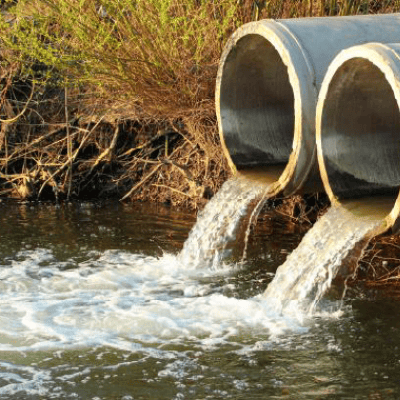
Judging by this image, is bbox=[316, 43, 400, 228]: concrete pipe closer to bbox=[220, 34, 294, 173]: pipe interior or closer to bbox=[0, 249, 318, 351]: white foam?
bbox=[0, 249, 318, 351]: white foam

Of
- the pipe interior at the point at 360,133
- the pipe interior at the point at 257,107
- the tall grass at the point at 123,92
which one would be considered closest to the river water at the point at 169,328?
the pipe interior at the point at 257,107

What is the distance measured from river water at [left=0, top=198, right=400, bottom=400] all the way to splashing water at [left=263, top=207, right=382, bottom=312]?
0.12 m

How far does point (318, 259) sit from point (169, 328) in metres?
1.21

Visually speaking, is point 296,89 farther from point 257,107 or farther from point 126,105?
point 126,105

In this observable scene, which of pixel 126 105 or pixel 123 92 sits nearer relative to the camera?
pixel 123 92

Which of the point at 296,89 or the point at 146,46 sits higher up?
the point at 146,46

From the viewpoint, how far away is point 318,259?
6.93 m

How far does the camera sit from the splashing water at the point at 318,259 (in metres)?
6.70

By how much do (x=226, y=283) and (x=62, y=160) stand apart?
11.9ft

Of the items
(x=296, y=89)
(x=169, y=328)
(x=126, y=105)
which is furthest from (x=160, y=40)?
(x=169, y=328)

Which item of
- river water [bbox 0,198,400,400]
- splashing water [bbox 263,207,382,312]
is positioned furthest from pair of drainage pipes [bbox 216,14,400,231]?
river water [bbox 0,198,400,400]

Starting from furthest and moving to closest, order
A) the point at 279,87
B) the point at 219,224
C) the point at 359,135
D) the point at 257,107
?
1. the point at 279,87
2. the point at 257,107
3. the point at 219,224
4. the point at 359,135

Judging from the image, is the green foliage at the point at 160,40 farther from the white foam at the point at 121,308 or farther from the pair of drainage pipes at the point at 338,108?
the white foam at the point at 121,308

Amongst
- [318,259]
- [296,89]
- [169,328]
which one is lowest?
[169,328]
